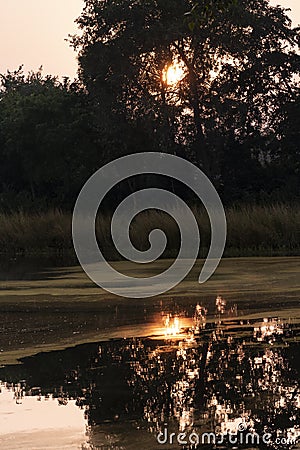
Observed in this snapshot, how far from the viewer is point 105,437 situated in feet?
20.4

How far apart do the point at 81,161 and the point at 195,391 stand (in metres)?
28.7

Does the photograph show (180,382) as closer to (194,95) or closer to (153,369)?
(153,369)

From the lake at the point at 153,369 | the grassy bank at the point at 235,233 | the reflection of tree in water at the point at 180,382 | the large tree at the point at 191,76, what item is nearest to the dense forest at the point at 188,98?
the large tree at the point at 191,76

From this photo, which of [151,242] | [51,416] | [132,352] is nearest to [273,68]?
[151,242]

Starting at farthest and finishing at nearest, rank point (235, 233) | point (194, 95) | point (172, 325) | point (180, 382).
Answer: point (194, 95) < point (235, 233) < point (172, 325) < point (180, 382)

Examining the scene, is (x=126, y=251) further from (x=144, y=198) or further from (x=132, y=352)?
(x=132, y=352)

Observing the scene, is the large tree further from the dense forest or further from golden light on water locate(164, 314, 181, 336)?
golden light on water locate(164, 314, 181, 336)

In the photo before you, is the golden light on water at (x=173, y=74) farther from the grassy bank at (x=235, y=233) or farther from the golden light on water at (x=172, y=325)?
the golden light on water at (x=172, y=325)

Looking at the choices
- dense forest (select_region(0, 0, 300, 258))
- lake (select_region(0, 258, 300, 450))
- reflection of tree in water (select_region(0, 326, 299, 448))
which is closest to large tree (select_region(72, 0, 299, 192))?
dense forest (select_region(0, 0, 300, 258))

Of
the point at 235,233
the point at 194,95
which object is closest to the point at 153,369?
the point at 235,233

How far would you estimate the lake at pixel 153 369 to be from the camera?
248 inches

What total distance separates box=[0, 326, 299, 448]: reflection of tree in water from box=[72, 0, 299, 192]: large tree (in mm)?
23619

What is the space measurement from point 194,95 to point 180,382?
1028 inches

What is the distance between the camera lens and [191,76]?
109ft
